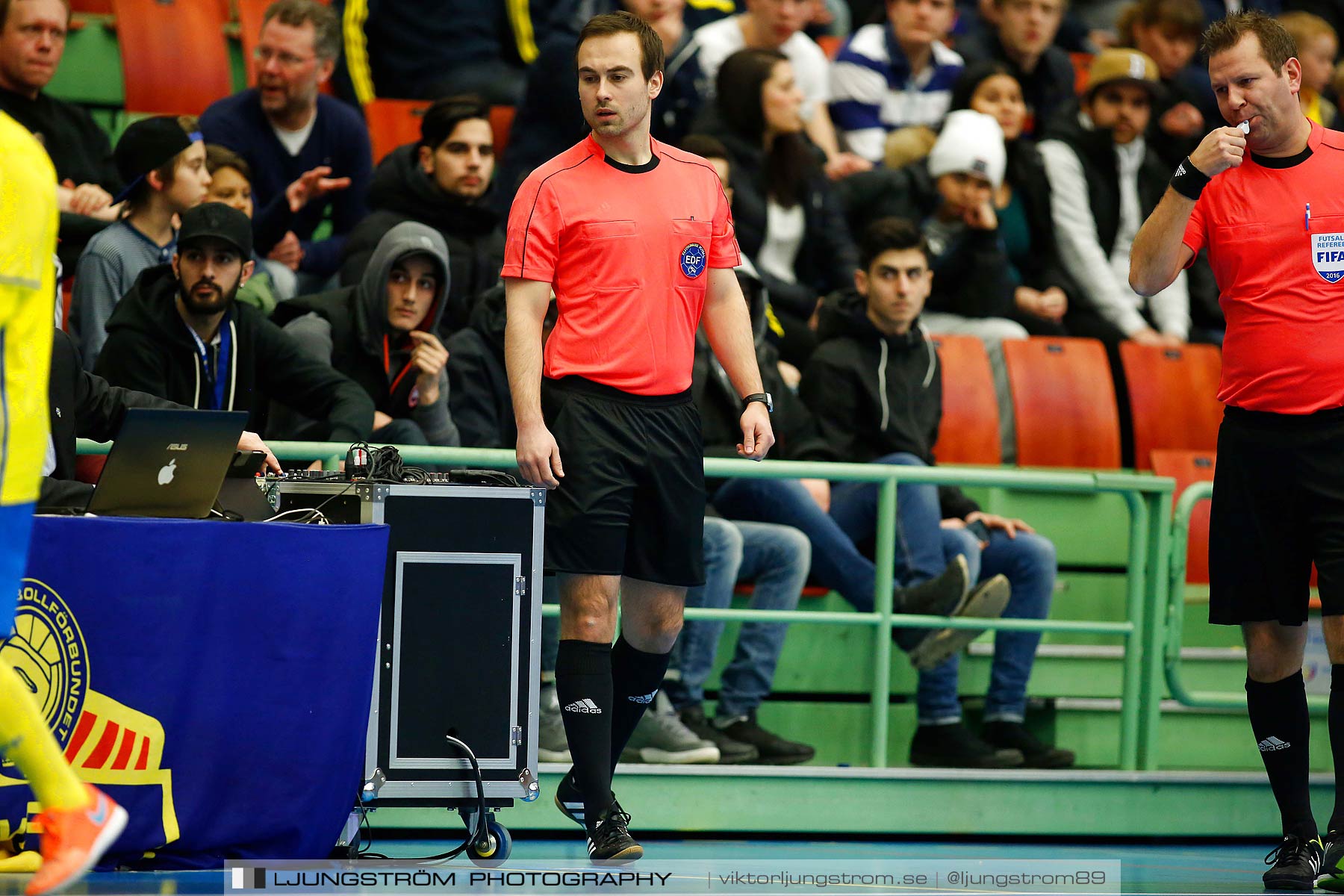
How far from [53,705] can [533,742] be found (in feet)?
3.83

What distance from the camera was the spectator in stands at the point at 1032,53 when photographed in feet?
29.1

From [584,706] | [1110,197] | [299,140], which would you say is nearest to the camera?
[584,706]

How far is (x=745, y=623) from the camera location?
5789mm

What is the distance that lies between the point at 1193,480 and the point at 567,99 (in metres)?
2.98

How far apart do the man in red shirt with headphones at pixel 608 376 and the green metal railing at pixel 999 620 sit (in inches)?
39.9

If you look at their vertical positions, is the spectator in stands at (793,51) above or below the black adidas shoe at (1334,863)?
above

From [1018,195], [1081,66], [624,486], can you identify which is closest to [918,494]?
[624,486]

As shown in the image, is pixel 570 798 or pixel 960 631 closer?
pixel 570 798

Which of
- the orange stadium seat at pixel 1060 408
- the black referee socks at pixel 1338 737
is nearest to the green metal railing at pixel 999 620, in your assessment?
the orange stadium seat at pixel 1060 408

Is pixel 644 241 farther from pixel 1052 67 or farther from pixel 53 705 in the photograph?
pixel 1052 67

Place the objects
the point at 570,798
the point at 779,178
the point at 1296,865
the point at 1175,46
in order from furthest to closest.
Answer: the point at 1175,46 → the point at 779,178 → the point at 1296,865 → the point at 570,798

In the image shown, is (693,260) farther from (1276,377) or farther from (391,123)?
(391,123)

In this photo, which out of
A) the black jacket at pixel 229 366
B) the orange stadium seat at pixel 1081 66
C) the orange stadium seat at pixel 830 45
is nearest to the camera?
the black jacket at pixel 229 366

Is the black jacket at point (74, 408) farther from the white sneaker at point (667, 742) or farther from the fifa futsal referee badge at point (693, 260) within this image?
the white sneaker at point (667, 742)
